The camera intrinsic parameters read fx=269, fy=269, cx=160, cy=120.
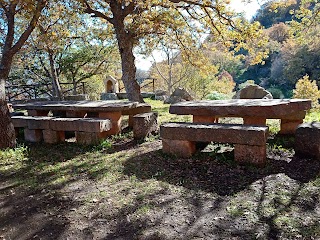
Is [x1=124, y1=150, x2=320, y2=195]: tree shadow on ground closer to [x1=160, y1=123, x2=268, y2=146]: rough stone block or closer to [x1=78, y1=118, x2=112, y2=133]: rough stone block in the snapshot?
[x1=160, y1=123, x2=268, y2=146]: rough stone block

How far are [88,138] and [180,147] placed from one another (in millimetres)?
1704

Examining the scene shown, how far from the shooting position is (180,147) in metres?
3.55

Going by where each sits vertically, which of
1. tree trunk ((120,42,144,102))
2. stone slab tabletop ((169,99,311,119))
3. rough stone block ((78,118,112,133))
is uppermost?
tree trunk ((120,42,144,102))

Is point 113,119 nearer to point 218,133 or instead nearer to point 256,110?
point 218,133

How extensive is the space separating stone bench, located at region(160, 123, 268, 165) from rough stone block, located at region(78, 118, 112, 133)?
1.06 meters

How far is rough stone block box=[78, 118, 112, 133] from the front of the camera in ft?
13.4

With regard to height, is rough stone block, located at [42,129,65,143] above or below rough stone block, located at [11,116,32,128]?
below

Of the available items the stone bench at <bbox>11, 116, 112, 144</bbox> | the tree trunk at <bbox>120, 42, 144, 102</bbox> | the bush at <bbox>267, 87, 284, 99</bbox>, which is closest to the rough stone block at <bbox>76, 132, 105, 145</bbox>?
the stone bench at <bbox>11, 116, 112, 144</bbox>

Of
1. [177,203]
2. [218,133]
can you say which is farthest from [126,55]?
[177,203]

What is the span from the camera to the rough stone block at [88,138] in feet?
14.5

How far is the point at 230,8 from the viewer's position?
6438mm

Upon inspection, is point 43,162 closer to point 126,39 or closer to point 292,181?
point 292,181

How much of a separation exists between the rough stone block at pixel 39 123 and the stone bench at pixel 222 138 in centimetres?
220

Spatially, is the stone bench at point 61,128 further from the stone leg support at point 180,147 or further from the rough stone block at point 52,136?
the stone leg support at point 180,147
